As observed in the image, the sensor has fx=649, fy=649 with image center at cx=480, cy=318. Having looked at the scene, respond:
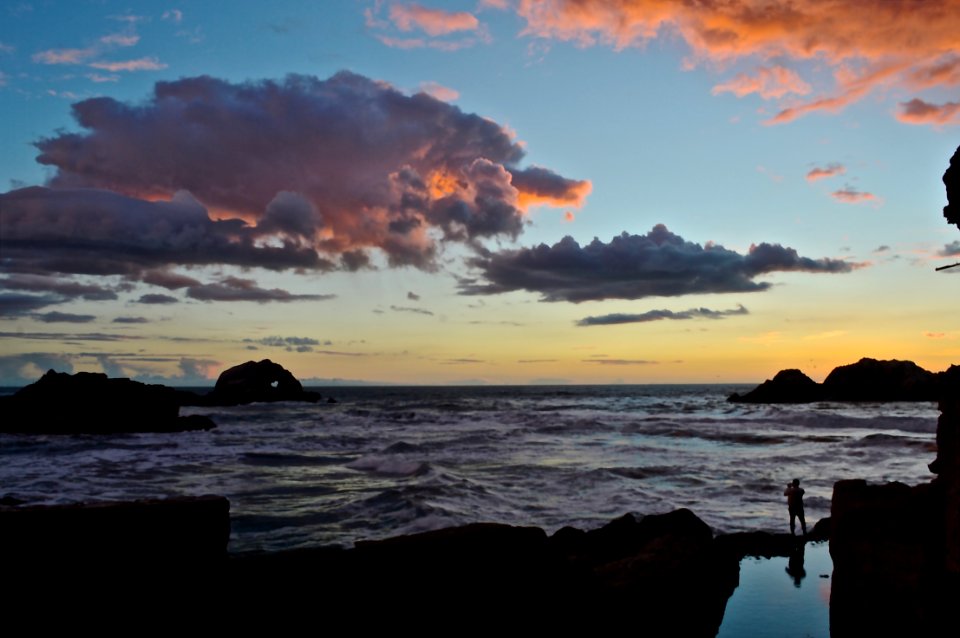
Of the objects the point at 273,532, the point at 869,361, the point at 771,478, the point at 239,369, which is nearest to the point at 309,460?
the point at 273,532

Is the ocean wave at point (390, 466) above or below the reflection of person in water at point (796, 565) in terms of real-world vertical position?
below

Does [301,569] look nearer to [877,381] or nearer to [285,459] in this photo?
[285,459]

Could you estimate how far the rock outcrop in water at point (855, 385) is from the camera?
93.1 meters

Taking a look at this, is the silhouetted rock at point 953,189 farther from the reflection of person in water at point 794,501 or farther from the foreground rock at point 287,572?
the reflection of person in water at point 794,501

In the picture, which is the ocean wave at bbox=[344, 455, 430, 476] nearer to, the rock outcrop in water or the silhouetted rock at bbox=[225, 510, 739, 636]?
the silhouetted rock at bbox=[225, 510, 739, 636]

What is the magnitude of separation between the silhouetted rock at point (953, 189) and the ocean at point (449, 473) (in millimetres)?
9226

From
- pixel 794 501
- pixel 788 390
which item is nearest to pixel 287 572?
pixel 794 501

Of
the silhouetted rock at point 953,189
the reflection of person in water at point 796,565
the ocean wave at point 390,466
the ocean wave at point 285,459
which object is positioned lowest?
the ocean wave at point 285,459

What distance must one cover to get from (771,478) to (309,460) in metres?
18.9

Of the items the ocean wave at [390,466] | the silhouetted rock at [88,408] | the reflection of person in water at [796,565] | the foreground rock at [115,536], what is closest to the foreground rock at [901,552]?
the reflection of person in water at [796,565]

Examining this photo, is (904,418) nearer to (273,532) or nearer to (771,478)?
(771,478)

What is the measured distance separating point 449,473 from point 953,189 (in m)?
19.0

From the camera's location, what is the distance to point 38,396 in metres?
45.9

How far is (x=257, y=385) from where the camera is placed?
332ft
